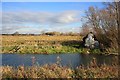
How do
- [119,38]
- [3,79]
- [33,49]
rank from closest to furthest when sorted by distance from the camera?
1. [119,38]
2. [3,79]
3. [33,49]

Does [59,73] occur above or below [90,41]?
below

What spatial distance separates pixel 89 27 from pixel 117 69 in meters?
24.1

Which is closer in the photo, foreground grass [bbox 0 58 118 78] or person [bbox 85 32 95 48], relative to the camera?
foreground grass [bbox 0 58 118 78]

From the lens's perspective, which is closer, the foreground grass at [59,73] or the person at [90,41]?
the foreground grass at [59,73]

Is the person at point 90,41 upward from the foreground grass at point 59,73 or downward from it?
upward

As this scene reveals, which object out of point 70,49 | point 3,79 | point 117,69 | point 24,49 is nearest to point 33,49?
point 24,49

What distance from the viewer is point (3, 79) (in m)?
9.92

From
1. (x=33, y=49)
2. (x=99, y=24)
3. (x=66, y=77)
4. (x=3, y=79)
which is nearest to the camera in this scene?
(x=66, y=77)

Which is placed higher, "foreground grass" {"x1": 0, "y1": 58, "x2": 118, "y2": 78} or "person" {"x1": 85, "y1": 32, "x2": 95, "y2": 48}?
"person" {"x1": 85, "y1": 32, "x2": 95, "y2": 48}

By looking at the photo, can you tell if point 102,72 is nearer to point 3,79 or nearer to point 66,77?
Result: point 66,77

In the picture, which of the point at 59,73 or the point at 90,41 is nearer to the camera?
the point at 59,73

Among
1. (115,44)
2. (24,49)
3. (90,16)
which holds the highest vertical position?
(90,16)

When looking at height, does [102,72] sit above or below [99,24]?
below

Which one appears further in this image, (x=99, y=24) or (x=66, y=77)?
(x=99, y=24)
